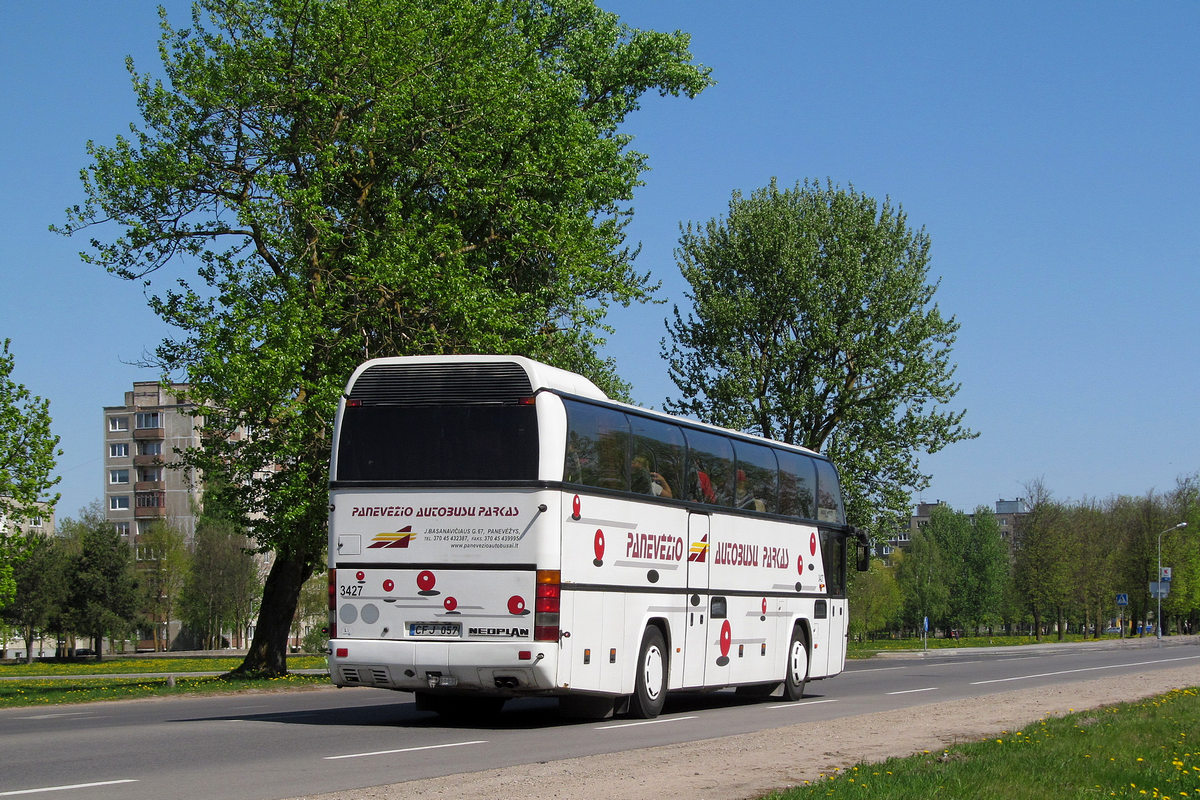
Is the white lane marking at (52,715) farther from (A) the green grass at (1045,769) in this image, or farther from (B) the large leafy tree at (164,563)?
(B) the large leafy tree at (164,563)

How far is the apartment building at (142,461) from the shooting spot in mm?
123875

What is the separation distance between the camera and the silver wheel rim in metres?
16.9

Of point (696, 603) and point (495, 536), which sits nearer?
point (495, 536)

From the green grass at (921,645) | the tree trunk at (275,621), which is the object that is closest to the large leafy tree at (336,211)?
the tree trunk at (275,621)

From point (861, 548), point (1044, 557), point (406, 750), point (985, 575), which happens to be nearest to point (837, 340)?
point (861, 548)

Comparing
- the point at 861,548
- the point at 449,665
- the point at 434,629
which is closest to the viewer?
the point at 449,665

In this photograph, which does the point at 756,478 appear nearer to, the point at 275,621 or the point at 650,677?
the point at 650,677

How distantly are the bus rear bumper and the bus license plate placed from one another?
0.11 metres

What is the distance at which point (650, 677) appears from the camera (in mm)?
17062

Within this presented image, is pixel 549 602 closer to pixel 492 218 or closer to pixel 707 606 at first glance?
pixel 707 606

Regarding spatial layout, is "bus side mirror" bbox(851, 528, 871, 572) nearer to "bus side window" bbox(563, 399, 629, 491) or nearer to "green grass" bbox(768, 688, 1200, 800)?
"green grass" bbox(768, 688, 1200, 800)

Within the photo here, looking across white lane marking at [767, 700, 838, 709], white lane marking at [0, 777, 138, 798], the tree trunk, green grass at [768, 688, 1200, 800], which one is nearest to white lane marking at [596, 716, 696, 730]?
white lane marking at [767, 700, 838, 709]

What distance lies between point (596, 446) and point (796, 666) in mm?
7984

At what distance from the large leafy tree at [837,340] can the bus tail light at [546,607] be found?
105 feet
